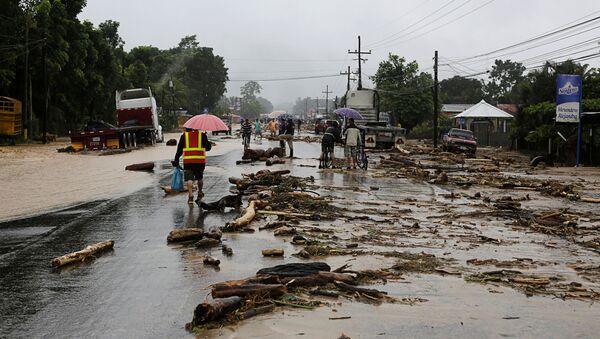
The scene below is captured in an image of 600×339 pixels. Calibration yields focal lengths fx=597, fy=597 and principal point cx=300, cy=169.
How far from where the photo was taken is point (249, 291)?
231 inches

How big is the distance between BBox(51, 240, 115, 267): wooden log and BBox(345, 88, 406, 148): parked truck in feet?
82.3

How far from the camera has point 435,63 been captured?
43.3 metres

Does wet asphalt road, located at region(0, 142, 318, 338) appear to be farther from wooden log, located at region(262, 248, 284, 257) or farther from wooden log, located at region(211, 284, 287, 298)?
wooden log, located at region(211, 284, 287, 298)

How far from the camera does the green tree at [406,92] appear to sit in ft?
215

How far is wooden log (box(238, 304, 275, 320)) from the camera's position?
5.38 metres

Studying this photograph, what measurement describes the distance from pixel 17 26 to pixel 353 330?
4472cm

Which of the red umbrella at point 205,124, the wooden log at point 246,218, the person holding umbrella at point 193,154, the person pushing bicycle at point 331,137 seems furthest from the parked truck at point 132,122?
the wooden log at point 246,218

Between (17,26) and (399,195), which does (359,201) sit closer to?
(399,195)

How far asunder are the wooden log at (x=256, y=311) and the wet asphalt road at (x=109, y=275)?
515mm

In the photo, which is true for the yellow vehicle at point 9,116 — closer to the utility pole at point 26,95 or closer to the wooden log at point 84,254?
the utility pole at point 26,95

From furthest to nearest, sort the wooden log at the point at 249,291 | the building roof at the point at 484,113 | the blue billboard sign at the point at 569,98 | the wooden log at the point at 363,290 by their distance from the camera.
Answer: the building roof at the point at 484,113 < the blue billboard sign at the point at 569,98 < the wooden log at the point at 363,290 < the wooden log at the point at 249,291

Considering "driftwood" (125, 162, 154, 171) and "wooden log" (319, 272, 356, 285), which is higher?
"driftwood" (125, 162, 154, 171)

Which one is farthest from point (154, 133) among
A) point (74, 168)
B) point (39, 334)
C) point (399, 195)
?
point (39, 334)

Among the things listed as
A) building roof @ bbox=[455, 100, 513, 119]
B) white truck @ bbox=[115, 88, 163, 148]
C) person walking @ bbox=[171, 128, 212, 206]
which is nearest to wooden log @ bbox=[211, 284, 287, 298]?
person walking @ bbox=[171, 128, 212, 206]
